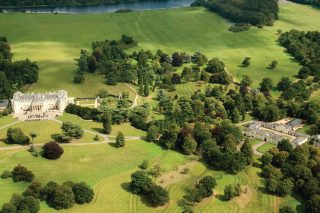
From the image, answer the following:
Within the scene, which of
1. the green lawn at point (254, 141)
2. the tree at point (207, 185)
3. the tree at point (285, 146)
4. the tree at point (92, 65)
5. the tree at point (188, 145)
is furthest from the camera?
the tree at point (92, 65)

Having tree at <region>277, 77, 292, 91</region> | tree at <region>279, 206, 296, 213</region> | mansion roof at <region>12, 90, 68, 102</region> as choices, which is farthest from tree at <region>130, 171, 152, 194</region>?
tree at <region>277, 77, 292, 91</region>

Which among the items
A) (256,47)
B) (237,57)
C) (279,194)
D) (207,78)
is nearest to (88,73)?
Result: (207,78)

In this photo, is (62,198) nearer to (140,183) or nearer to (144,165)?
(140,183)

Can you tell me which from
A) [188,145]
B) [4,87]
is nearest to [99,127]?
[188,145]

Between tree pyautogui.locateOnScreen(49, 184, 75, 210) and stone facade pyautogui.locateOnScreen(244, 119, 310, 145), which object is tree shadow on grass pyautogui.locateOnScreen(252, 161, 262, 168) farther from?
tree pyautogui.locateOnScreen(49, 184, 75, 210)

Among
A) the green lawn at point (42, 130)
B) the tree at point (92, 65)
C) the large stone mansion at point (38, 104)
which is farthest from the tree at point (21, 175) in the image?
the tree at point (92, 65)

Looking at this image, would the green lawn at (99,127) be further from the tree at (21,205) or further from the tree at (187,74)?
the tree at (187,74)

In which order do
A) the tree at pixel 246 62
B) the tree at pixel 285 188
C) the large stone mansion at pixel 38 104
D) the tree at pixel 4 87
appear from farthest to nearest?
the tree at pixel 246 62
the tree at pixel 4 87
the large stone mansion at pixel 38 104
the tree at pixel 285 188
